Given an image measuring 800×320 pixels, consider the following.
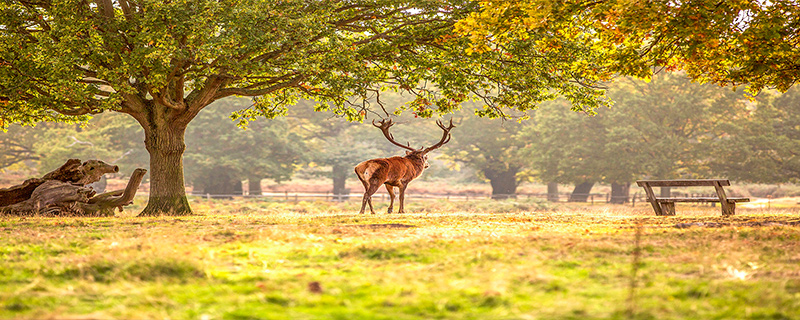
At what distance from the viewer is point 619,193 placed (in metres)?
42.9

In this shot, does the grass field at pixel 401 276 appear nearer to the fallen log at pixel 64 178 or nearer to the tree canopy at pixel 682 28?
the tree canopy at pixel 682 28

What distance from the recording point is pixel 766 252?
21.3 ft

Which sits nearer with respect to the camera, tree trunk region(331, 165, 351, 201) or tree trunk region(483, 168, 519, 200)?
tree trunk region(483, 168, 519, 200)

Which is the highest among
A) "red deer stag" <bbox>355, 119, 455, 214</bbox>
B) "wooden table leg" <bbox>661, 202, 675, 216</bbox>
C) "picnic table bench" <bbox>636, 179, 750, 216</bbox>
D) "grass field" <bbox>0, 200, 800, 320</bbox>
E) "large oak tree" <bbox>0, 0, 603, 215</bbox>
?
"large oak tree" <bbox>0, 0, 603, 215</bbox>

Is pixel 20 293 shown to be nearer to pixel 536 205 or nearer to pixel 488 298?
pixel 488 298

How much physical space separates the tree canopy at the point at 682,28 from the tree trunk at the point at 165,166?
8.20 metres

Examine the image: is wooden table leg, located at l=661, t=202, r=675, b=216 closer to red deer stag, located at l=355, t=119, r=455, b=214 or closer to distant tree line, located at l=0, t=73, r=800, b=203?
red deer stag, located at l=355, t=119, r=455, b=214

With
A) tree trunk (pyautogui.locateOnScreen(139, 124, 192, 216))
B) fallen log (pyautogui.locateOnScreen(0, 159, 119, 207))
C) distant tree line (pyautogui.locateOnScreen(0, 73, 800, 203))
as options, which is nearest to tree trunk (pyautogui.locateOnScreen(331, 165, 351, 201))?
distant tree line (pyautogui.locateOnScreen(0, 73, 800, 203))

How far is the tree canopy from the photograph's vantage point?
9.91 meters

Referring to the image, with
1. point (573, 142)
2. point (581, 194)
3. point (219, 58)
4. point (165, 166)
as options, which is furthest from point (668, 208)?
point (581, 194)

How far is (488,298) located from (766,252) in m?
4.09

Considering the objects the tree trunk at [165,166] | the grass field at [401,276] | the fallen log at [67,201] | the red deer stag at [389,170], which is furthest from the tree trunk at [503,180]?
the grass field at [401,276]

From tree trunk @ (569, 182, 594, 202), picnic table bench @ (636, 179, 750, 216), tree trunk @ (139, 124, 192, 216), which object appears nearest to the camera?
picnic table bench @ (636, 179, 750, 216)

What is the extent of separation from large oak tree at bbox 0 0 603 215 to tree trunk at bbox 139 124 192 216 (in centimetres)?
3
